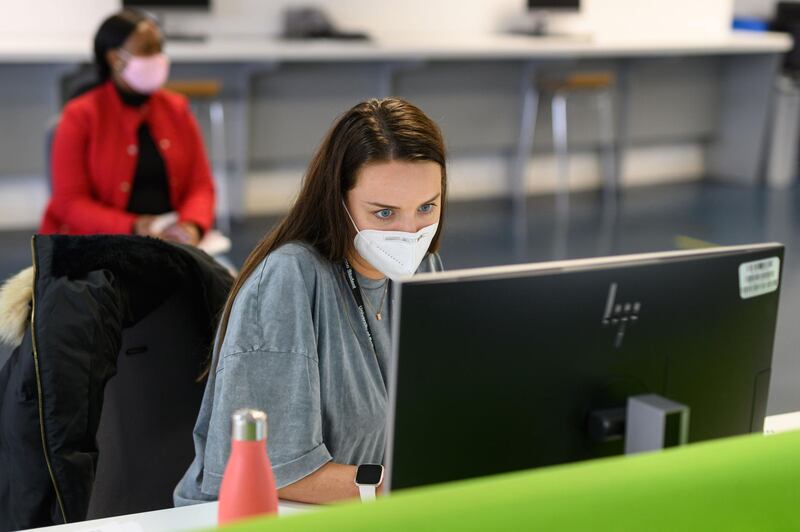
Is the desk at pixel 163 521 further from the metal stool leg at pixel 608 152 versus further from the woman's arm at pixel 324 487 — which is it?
the metal stool leg at pixel 608 152

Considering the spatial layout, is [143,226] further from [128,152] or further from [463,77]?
[463,77]

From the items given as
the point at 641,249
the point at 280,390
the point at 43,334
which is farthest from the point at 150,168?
the point at 641,249

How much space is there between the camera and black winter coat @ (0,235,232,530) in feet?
4.95

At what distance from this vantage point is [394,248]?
148 cm

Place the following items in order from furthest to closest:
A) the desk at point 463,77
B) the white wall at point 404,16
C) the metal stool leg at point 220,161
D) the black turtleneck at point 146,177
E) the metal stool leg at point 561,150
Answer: the metal stool leg at point 561,150
the metal stool leg at point 220,161
the white wall at point 404,16
the desk at point 463,77
the black turtleneck at point 146,177

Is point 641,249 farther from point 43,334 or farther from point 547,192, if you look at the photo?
point 43,334

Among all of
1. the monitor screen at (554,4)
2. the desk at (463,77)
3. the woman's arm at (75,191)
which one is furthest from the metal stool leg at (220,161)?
the woman's arm at (75,191)

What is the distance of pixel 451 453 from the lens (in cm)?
100

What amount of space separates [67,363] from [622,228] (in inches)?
179

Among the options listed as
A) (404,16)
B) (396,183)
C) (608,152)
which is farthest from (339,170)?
(608,152)

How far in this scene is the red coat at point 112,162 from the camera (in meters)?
3.00

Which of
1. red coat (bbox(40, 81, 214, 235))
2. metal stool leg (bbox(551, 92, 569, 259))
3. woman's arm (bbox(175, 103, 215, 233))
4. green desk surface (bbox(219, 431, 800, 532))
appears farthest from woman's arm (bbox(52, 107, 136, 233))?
metal stool leg (bbox(551, 92, 569, 259))

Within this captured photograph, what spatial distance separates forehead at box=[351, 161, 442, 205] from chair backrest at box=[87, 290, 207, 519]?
40 centimetres

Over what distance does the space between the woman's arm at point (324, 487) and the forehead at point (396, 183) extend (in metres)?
0.38
